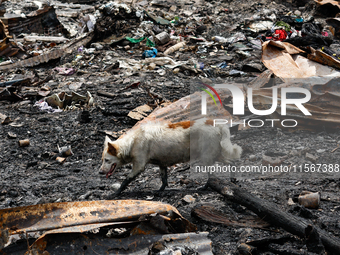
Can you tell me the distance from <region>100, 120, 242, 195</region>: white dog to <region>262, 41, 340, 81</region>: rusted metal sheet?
363cm

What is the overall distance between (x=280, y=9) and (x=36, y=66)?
10707 millimetres

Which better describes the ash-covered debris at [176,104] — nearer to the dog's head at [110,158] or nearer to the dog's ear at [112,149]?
the dog's head at [110,158]

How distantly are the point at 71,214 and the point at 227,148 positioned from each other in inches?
92.4

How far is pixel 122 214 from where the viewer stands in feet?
10.0

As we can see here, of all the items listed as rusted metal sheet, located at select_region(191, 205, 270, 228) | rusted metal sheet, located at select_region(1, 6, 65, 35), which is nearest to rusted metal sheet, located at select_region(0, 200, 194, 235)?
rusted metal sheet, located at select_region(191, 205, 270, 228)

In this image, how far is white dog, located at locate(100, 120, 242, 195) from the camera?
460 centimetres

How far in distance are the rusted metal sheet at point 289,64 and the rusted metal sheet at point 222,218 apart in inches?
185

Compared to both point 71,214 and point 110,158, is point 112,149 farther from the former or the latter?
point 71,214

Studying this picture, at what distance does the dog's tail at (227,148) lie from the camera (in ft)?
15.0

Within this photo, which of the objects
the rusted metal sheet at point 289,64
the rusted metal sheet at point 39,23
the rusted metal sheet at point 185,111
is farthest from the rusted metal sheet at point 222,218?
the rusted metal sheet at point 39,23

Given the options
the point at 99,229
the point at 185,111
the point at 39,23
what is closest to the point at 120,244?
the point at 99,229

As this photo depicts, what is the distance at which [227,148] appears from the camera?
4.59 metres
